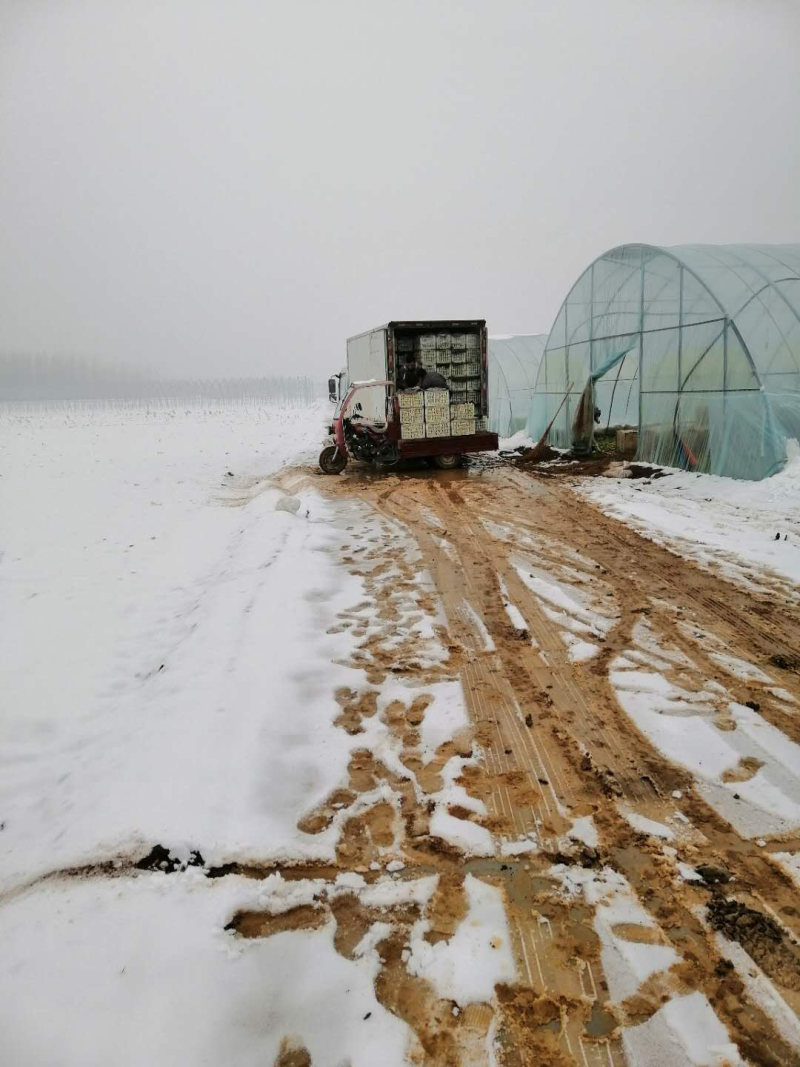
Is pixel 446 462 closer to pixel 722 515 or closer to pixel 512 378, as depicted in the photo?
pixel 722 515

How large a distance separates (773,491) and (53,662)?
1025 centimetres

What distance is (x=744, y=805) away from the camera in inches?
118

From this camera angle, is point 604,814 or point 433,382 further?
point 433,382

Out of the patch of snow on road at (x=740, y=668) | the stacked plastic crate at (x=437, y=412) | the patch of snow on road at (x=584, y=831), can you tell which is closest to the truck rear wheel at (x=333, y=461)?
the stacked plastic crate at (x=437, y=412)

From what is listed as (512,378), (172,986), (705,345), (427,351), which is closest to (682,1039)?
(172,986)

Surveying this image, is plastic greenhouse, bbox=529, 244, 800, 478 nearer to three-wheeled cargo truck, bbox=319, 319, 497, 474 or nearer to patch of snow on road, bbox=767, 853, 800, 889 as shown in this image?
three-wheeled cargo truck, bbox=319, 319, 497, 474

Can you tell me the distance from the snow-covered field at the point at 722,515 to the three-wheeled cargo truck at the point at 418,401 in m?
3.62

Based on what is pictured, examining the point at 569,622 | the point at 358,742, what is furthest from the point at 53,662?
the point at 569,622

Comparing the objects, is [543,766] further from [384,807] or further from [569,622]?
[569,622]

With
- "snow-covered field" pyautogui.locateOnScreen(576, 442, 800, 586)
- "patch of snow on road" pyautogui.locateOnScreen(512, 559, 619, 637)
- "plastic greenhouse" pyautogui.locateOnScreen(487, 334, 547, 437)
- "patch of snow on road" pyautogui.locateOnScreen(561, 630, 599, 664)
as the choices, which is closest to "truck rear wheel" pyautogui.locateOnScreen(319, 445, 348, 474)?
"snow-covered field" pyautogui.locateOnScreen(576, 442, 800, 586)

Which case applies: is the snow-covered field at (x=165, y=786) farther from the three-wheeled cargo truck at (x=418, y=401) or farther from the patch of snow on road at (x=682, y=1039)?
the three-wheeled cargo truck at (x=418, y=401)

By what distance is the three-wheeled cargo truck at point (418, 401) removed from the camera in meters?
14.2

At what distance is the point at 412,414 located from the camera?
14227mm

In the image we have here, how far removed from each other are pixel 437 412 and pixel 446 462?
1.35 meters
